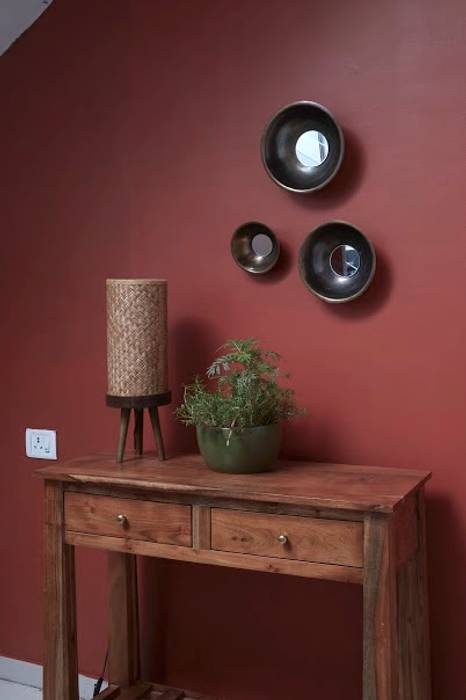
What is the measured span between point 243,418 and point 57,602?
2.47 feet

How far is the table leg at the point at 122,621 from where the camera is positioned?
2.61 metres

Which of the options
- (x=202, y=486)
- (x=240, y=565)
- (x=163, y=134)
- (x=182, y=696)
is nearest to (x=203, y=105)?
(x=163, y=134)

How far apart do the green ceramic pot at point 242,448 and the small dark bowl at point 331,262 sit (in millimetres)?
426

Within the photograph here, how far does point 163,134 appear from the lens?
102 inches

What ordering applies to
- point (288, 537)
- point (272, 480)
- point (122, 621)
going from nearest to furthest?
point (288, 537) < point (272, 480) < point (122, 621)

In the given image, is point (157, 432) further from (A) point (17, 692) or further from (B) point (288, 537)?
(A) point (17, 692)

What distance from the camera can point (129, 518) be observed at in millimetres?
2186

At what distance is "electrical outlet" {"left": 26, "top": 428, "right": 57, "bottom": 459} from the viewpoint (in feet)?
9.33

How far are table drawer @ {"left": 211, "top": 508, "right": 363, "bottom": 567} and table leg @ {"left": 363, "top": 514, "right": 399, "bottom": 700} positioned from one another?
45mm

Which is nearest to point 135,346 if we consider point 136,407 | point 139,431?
point 136,407

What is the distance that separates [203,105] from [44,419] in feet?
3.88

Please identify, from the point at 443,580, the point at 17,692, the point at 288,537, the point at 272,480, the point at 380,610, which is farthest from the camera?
the point at 17,692

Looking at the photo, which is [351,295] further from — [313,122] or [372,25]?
[372,25]

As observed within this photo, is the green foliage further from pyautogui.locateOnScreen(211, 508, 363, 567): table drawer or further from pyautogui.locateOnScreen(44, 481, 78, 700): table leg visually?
pyautogui.locateOnScreen(44, 481, 78, 700): table leg
